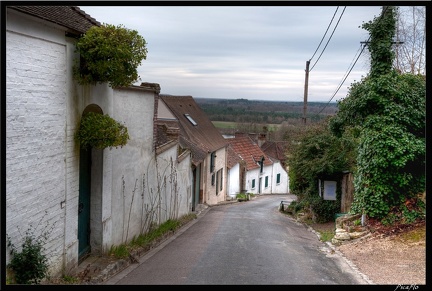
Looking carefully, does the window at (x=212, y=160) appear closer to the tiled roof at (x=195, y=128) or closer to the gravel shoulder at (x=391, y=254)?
the tiled roof at (x=195, y=128)

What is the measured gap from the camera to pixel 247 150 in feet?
156

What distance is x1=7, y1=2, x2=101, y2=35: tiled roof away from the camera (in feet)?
23.1

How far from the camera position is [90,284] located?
8375 mm

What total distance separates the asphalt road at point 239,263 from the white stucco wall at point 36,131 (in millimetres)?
2001

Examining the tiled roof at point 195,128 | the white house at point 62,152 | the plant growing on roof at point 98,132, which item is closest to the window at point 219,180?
the tiled roof at point 195,128

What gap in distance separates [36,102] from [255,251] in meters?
6.53

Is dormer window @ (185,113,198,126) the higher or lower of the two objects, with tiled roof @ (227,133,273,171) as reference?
higher

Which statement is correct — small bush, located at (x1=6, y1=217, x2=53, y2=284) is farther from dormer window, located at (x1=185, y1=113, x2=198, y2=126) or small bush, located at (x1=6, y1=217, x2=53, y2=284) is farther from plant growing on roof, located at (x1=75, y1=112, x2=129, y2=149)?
dormer window, located at (x1=185, y1=113, x2=198, y2=126)

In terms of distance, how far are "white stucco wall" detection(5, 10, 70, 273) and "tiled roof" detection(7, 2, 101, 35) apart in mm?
135

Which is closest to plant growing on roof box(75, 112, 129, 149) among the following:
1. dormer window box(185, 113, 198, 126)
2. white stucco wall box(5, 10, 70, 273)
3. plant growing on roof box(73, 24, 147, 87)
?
white stucco wall box(5, 10, 70, 273)

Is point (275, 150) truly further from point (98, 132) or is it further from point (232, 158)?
point (98, 132)

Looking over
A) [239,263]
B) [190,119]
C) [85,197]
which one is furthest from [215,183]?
[85,197]
